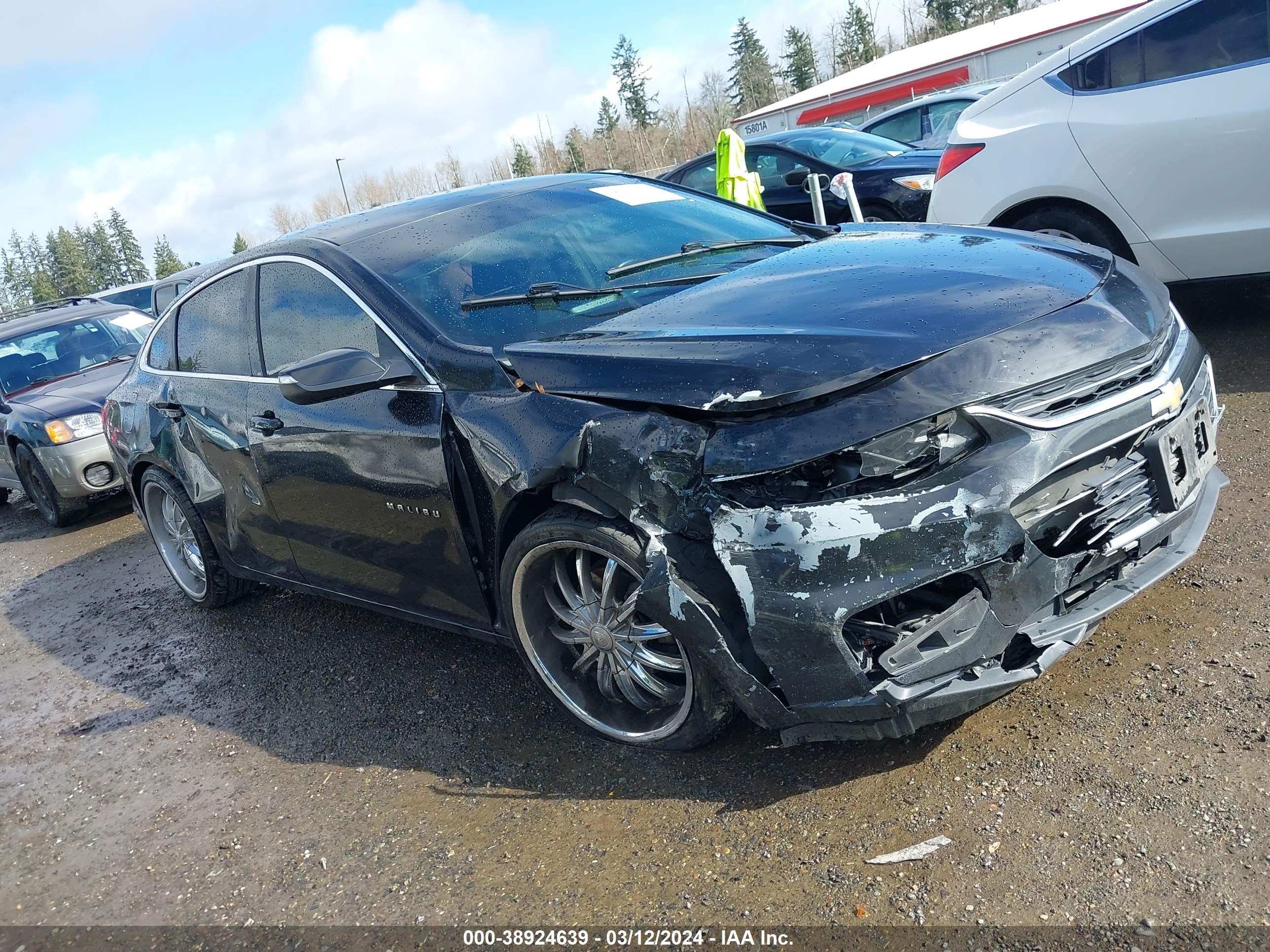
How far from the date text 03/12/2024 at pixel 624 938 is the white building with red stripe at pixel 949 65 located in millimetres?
31893

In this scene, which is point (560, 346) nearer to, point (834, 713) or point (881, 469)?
point (881, 469)

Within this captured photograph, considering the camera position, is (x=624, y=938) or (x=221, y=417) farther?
(x=221, y=417)

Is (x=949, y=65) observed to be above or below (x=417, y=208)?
above

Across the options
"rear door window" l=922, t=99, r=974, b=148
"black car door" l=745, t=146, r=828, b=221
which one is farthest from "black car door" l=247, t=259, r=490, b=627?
"rear door window" l=922, t=99, r=974, b=148

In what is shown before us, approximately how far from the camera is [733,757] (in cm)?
305

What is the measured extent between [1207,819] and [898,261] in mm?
1730

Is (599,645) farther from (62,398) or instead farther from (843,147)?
(843,147)

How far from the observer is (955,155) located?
605cm

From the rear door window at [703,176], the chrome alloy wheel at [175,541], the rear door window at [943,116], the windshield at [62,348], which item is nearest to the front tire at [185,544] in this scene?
the chrome alloy wheel at [175,541]

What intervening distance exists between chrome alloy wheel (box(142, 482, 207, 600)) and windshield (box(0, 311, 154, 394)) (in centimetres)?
393

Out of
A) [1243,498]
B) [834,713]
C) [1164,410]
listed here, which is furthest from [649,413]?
[1243,498]

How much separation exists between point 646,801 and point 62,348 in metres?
8.44

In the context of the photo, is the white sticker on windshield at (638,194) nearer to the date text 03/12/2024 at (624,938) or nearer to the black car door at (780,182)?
the date text 03/12/2024 at (624,938)

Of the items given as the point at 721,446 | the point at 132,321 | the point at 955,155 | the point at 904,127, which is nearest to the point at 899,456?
the point at 721,446
